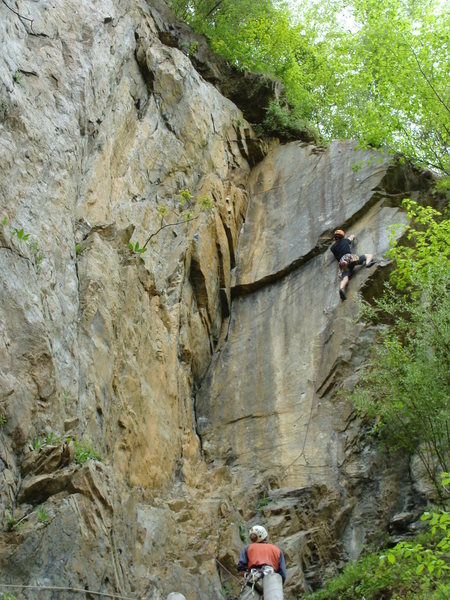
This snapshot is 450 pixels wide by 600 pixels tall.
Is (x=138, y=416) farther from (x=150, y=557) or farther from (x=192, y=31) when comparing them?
(x=192, y=31)

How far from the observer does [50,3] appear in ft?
47.4

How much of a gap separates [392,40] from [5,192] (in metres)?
12.8

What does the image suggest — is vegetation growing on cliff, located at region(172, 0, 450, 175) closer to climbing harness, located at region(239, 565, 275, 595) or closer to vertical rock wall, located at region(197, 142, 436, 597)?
vertical rock wall, located at region(197, 142, 436, 597)

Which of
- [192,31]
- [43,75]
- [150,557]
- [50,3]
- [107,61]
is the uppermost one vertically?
[192,31]

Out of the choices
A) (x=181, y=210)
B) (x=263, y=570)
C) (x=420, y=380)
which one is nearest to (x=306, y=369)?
(x=420, y=380)

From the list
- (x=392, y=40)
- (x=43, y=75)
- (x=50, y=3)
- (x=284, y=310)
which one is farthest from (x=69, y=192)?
(x=392, y=40)

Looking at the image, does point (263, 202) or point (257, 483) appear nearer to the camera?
point (257, 483)

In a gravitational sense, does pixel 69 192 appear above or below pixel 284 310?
above

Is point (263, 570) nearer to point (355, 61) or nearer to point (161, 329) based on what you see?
point (161, 329)

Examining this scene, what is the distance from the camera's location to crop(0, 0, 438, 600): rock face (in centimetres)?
908

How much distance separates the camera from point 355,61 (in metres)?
21.6

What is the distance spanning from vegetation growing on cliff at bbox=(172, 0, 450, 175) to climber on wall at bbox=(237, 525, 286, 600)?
10936mm

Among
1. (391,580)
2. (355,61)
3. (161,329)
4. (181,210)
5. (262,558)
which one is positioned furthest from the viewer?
(355,61)

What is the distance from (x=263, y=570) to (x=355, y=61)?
17.1 meters
